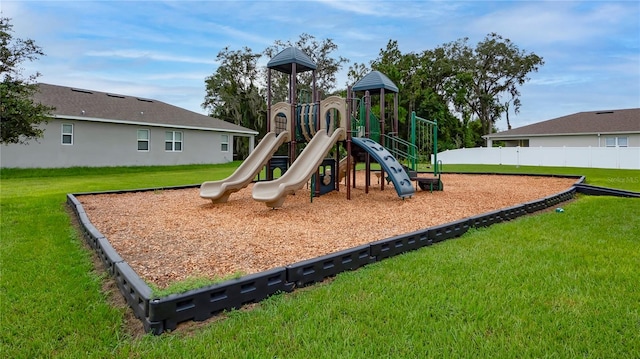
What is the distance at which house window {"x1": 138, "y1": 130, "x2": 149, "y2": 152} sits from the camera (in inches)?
750

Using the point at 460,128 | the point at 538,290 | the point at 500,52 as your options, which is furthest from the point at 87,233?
the point at 500,52

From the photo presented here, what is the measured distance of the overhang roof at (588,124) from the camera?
22391mm

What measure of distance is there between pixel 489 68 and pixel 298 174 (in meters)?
33.4

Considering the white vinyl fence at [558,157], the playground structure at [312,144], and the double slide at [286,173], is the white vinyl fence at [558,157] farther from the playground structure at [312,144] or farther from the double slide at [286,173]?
the double slide at [286,173]

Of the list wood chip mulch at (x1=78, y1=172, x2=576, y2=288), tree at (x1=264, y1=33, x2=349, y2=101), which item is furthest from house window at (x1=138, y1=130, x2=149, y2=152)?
tree at (x1=264, y1=33, x2=349, y2=101)

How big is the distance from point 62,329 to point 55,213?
5226 mm

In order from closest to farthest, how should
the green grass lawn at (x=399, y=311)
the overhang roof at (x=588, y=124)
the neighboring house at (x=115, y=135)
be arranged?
the green grass lawn at (x=399, y=311) → the neighboring house at (x=115, y=135) → the overhang roof at (x=588, y=124)

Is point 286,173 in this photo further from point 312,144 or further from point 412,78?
point 412,78

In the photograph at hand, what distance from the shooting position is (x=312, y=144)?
7.99 meters

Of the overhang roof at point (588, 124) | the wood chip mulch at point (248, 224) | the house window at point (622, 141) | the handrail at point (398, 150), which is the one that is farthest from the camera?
the overhang roof at point (588, 124)

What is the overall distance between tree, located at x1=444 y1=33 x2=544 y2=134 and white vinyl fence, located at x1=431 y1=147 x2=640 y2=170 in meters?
10.0

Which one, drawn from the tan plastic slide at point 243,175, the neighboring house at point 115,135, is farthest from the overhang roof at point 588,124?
the tan plastic slide at point 243,175

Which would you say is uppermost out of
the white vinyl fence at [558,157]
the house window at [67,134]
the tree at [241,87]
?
the tree at [241,87]

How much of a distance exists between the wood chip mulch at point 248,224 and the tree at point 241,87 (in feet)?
72.2
